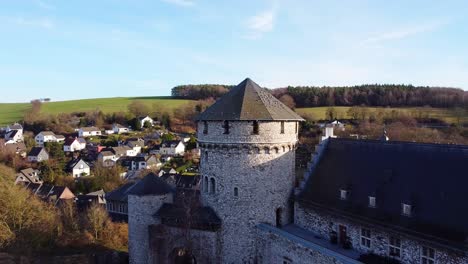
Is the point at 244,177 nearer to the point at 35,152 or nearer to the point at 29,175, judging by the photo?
the point at 29,175

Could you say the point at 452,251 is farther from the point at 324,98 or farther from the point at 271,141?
the point at 324,98

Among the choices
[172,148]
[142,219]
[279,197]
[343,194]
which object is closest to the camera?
[343,194]

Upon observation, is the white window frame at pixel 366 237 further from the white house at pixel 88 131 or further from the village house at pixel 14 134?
the white house at pixel 88 131

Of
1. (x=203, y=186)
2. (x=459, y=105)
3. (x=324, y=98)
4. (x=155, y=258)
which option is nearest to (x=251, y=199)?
(x=203, y=186)

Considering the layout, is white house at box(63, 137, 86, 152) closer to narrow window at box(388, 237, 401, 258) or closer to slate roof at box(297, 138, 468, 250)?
slate roof at box(297, 138, 468, 250)

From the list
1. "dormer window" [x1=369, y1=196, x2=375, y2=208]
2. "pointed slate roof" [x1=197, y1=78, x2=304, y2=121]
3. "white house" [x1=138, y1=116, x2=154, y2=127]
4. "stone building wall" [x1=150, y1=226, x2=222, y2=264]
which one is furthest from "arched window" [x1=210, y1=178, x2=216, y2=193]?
"white house" [x1=138, y1=116, x2=154, y2=127]

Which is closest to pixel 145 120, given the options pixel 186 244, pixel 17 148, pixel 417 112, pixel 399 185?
pixel 17 148
